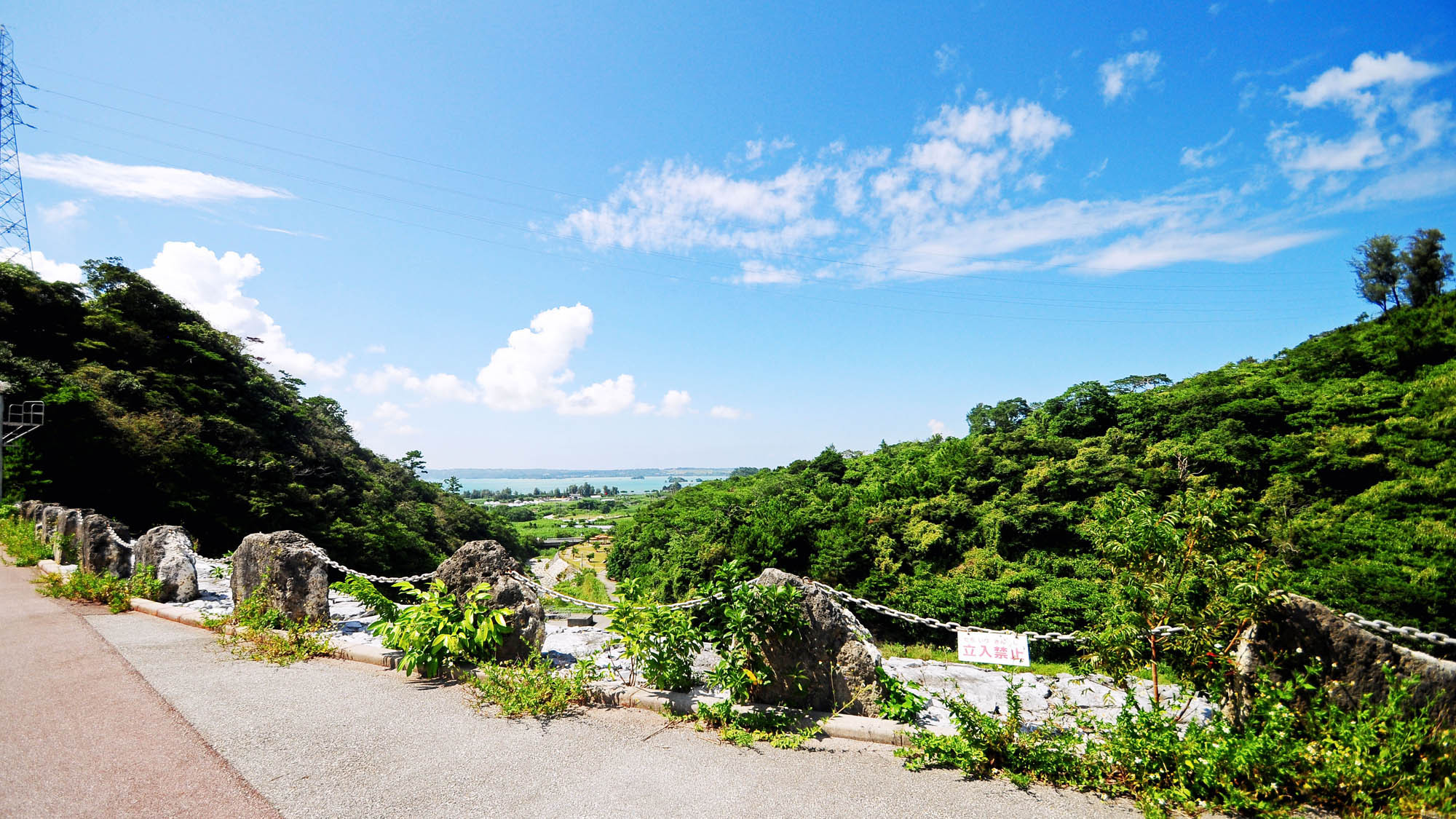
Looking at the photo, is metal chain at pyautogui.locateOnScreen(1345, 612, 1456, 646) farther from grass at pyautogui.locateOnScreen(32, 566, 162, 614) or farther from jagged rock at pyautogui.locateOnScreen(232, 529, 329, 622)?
grass at pyautogui.locateOnScreen(32, 566, 162, 614)

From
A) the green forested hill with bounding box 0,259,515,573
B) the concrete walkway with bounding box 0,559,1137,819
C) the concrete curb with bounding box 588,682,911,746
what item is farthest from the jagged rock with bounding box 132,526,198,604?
the green forested hill with bounding box 0,259,515,573

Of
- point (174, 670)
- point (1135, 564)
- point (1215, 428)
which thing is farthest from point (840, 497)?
point (174, 670)

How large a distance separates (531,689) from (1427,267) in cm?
5132

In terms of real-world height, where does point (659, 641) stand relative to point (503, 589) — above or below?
below

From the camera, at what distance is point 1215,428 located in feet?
64.1

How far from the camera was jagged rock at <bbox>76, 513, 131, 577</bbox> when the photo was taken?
8398 mm

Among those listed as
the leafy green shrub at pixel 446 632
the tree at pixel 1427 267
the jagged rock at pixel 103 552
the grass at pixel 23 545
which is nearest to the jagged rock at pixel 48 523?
the grass at pixel 23 545

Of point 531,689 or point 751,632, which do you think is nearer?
point 751,632

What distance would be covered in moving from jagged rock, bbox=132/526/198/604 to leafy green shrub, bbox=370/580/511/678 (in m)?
4.89

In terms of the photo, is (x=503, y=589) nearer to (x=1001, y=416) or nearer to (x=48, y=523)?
(x=48, y=523)

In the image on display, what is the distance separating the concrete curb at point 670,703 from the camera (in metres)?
4.04

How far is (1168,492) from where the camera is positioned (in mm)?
17891

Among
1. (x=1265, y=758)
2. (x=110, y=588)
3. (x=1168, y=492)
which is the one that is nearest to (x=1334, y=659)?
(x=1265, y=758)

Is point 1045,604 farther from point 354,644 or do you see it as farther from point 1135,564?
point 354,644
